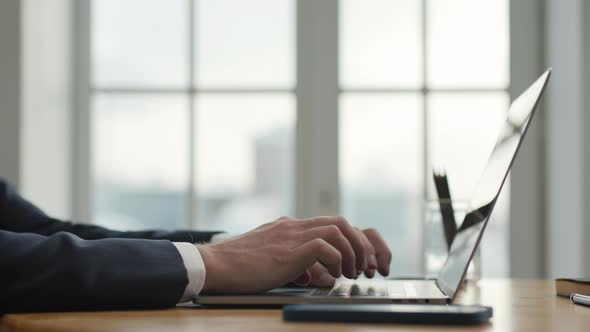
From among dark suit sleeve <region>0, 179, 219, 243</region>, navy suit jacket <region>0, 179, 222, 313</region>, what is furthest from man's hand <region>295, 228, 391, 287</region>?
dark suit sleeve <region>0, 179, 219, 243</region>

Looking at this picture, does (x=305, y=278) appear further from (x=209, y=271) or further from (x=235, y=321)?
(x=235, y=321)

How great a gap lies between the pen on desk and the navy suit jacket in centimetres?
41

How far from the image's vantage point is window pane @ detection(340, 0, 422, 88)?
2463mm

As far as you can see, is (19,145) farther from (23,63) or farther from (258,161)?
(258,161)

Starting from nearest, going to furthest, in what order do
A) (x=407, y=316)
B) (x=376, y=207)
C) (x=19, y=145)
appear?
(x=407, y=316), (x=19, y=145), (x=376, y=207)

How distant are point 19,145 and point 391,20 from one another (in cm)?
114

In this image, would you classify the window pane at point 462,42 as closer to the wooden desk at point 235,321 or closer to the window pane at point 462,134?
the window pane at point 462,134

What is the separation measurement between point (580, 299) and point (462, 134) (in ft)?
5.31

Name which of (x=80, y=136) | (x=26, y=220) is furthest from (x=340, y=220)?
(x=80, y=136)

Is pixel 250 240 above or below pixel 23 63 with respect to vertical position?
below

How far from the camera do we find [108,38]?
8.35 ft

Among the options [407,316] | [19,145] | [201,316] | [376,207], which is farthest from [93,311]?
[376,207]

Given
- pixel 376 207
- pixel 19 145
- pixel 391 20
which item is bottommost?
pixel 376 207

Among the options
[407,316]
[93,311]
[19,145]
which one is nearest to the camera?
[407,316]
